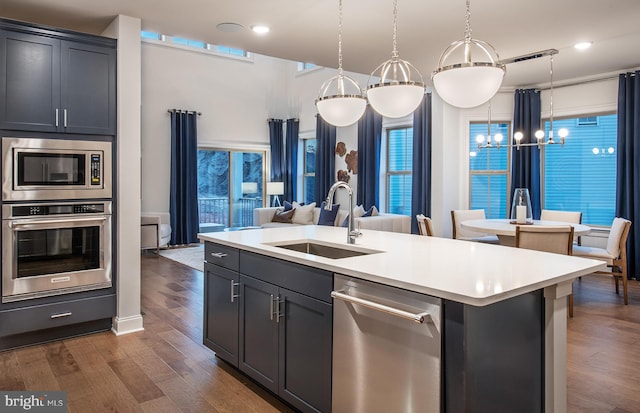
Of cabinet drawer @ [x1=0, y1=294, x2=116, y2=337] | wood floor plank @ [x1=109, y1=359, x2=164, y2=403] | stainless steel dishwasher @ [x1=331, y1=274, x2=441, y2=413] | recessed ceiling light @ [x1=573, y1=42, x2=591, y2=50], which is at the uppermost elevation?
recessed ceiling light @ [x1=573, y1=42, x2=591, y2=50]

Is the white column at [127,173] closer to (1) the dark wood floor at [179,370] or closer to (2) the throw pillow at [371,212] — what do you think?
(1) the dark wood floor at [179,370]

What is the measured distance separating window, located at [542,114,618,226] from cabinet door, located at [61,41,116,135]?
19.7 ft

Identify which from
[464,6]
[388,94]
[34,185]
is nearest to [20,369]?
[34,185]

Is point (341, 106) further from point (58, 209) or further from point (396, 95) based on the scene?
point (58, 209)

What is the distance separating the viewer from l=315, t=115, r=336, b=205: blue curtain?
902 cm

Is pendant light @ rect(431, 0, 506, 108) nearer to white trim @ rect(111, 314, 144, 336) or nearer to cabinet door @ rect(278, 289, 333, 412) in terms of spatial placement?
cabinet door @ rect(278, 289, 333, 412)

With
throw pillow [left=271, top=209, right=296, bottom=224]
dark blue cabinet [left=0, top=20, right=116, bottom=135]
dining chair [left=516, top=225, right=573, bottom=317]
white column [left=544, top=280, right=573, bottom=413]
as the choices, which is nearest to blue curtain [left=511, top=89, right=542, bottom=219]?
dining chair [left=516, top=225, right=573, bottom=317]

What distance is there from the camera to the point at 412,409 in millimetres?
1802

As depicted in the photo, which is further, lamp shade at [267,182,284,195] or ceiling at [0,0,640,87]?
lamp shade at [267,182,284,195]

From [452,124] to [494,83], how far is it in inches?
191

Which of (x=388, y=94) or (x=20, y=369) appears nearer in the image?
(x=388, y=94)

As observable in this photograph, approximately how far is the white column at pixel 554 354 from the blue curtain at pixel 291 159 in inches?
326

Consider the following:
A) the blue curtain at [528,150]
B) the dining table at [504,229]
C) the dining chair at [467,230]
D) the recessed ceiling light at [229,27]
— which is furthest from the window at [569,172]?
the recessed ceiling light at [229,27]

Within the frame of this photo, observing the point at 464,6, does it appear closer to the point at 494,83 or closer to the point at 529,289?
the point at 494,83
